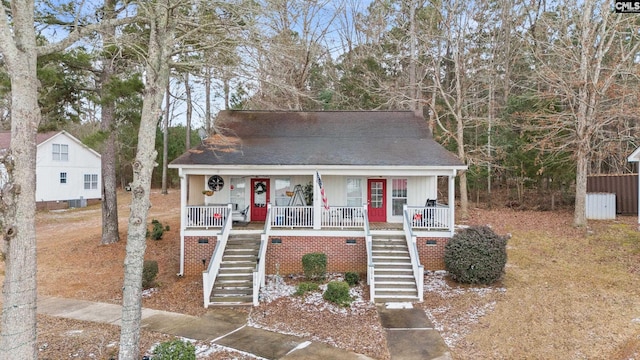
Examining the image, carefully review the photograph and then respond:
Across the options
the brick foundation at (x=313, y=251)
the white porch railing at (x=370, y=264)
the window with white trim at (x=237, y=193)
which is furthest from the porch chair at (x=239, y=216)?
the white porch railing at (x=370, y=264)

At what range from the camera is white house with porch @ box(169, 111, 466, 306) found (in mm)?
11250

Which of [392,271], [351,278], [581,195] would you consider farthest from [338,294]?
[581,195]

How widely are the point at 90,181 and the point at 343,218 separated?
26.2 metres

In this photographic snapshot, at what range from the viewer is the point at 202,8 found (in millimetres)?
7391

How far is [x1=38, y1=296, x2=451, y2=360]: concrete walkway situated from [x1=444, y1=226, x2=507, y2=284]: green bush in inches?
92.9

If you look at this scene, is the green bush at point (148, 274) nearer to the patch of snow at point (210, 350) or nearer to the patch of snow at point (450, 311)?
the patch of snow at point (210, 350)

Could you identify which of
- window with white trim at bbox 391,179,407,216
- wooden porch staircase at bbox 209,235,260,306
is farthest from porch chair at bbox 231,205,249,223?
window with white trim at bbox 391,179,407,216

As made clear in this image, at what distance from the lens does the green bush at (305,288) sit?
10.5m

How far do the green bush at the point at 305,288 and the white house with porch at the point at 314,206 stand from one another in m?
1.19

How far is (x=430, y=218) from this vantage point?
12.7 m

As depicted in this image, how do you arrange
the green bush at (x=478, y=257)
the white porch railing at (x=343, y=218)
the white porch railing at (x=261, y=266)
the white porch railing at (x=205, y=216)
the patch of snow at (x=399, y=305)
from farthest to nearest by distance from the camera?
the white porch railing at (x=343, y=218), the white porch railing at (x=205, y=216), the green bush at (x=478, y=257), the white porch railing at (x=261, y=266), the patch of snow at (x=399, y=305)

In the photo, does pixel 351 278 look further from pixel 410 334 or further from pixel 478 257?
pixel 478 257

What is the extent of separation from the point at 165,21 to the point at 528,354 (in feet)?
29.2

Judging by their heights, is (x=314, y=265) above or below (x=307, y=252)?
below
